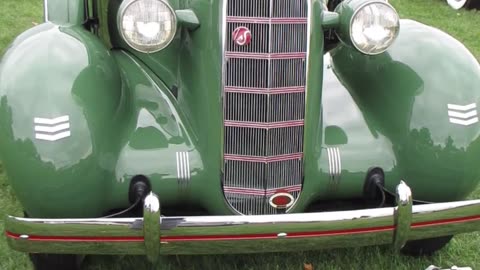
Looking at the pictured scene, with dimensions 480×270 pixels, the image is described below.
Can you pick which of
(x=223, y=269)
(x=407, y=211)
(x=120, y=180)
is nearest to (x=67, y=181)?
→ (x=120, y=180)

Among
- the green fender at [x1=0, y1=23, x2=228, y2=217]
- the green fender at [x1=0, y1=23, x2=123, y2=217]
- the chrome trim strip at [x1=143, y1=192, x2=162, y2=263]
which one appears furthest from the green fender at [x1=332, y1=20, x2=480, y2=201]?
the green fender at [x1=0, y1=23, x2=123, y2=217]

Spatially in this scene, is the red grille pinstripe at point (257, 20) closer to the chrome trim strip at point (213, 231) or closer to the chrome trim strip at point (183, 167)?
the chrome trim strip at point (183, 167)

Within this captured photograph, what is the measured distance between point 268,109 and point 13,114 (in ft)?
3.29

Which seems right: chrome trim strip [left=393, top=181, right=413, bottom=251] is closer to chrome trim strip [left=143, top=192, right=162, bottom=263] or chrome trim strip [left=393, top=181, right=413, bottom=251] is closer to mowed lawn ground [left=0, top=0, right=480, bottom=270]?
mowed lawn ground [left=0, top=0, right=480, bottom=270]

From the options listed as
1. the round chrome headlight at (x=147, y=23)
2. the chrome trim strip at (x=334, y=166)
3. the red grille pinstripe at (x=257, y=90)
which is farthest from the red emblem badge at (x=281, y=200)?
the round chrome headlight at (x=147, y=23)

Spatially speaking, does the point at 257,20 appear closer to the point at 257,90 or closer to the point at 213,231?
the point at 257,90

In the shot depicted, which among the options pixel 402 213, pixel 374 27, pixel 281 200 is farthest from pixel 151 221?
pixel 374 27

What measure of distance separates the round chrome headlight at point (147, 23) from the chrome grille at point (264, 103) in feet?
0.81

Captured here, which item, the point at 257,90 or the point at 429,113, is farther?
the point at 429,113

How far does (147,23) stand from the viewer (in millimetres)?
2635

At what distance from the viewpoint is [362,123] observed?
9.86 ft

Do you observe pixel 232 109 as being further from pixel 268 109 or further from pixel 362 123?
pixel 362 123

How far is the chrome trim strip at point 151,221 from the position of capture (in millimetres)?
2363

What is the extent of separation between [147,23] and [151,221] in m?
0.80
